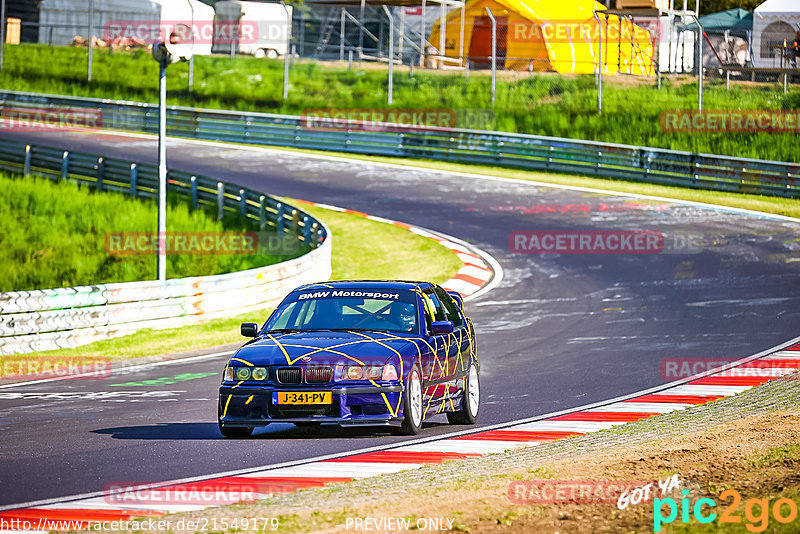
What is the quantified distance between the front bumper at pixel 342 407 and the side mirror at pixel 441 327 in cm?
97

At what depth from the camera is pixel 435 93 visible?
1650 inches

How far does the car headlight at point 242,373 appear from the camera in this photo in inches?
395

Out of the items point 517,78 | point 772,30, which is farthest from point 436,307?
point 772,30

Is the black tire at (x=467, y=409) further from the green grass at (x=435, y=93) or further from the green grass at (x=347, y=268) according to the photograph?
the green grass at (x=435, y=93)

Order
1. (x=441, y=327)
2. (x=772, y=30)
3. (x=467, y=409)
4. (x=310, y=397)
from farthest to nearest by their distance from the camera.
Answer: (x=772, y=30), (x=467, y=409), (x=441, y=327), (x=310, y=397)

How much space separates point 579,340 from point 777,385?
3853 mm

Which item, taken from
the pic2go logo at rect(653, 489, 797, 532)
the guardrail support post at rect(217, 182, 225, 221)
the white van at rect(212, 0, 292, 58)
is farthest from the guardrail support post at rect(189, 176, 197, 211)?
the white van at rect(212, 0, 292, 58)

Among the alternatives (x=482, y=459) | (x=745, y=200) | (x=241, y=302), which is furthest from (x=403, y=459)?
(x=745, y=200)

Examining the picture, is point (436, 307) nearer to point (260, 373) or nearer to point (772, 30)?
point (260, 373)

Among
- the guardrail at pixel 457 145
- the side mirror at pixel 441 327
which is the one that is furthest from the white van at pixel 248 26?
the side mirror at pixel 441 327

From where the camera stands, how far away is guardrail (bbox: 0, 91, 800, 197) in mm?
33031

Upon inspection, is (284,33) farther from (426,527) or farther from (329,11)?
(426,527)

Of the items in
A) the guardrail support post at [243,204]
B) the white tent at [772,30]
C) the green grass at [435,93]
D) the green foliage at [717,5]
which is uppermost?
the green foliage at [717,5]

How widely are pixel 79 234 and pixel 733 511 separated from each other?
24.0 meters
